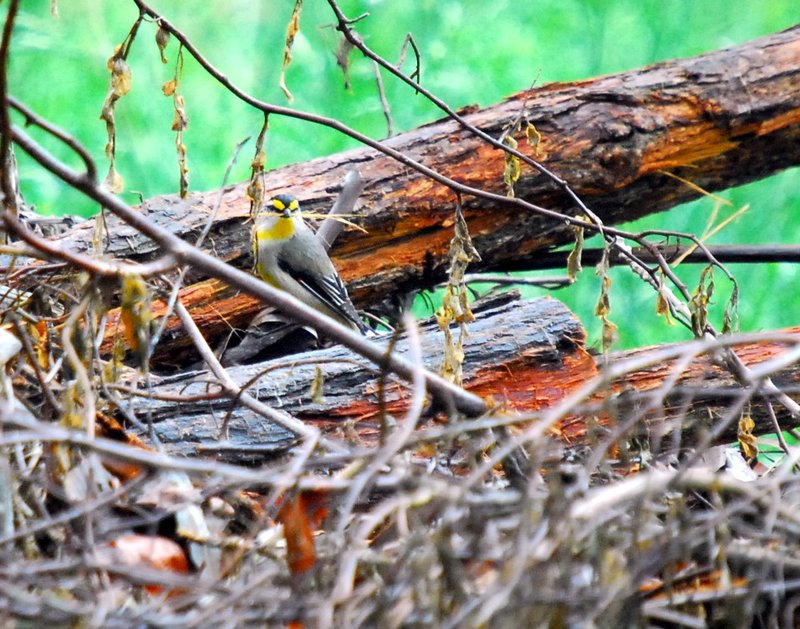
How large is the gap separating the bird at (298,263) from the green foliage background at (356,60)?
4.93 feet

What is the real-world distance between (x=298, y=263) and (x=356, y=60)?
1.77 meters

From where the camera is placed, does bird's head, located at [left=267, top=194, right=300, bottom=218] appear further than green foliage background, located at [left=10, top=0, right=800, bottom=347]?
No

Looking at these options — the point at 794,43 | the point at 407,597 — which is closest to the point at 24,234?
the point at 407,597

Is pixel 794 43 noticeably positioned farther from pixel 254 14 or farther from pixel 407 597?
pixel 254 14

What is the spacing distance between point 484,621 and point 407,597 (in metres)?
0.07

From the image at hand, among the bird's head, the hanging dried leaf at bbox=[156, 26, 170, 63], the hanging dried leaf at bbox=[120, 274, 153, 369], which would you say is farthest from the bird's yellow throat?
the hanging dried leaf at bbox=[120, 274, 153, 369]

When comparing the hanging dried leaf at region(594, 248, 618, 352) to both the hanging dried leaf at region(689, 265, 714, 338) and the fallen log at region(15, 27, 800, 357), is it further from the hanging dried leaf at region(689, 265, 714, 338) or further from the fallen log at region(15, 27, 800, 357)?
the fallen log at region(15, 27, 800, 357)

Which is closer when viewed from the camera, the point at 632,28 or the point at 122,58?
the point at 122,58

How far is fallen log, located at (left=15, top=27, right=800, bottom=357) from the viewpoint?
6.62 feet

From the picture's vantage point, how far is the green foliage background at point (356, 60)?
3984 millimetres

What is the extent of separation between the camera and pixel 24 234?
740 mm

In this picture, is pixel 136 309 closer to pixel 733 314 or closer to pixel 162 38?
pixel 162 38

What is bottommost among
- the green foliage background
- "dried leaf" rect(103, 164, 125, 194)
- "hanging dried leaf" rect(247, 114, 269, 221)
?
"dried leaf" rect(103, 164, 125, 194)

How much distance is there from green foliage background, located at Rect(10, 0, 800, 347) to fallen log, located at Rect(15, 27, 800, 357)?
5.55ft
